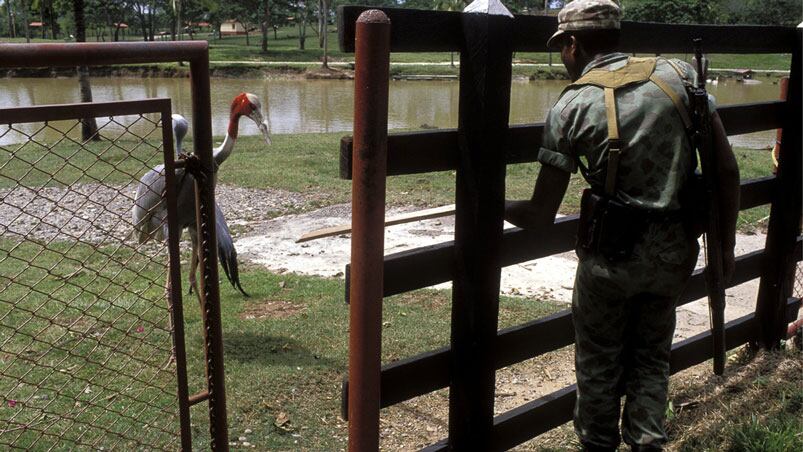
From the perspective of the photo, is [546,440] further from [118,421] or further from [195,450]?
[118,421]

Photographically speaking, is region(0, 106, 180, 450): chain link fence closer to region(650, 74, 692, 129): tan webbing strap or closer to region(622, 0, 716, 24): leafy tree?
region(650, 74, 692, 129): tan webbing strap

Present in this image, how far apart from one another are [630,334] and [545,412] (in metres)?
0.68

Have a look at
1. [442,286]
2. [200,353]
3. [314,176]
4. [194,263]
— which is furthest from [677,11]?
[200,353]

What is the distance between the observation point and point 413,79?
45.1 m

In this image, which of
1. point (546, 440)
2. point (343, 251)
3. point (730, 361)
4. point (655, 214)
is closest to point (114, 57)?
point (655, 214)

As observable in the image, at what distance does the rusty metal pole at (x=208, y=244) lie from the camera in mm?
2471

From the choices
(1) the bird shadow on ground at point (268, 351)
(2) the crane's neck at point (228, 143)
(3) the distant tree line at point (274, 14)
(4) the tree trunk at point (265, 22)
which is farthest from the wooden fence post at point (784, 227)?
(4) the tree trunk at point (265, 22)

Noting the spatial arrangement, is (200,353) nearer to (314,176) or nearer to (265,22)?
(314,176)

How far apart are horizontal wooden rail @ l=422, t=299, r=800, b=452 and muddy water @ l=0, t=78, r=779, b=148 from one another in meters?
16.3

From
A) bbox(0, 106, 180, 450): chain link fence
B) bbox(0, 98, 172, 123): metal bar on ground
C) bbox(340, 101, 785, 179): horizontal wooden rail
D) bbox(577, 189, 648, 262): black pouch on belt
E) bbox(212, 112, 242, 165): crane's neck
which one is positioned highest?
bbox(0, 98, 172, 123): metal bar on ground

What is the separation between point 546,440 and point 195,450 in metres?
1.80

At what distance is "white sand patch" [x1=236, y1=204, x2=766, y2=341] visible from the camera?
6.26 m

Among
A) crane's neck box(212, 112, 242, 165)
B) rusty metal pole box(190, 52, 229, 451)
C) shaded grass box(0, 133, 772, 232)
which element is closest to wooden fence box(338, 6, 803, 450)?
rusty metal pole box(190, 52, 229, 451)

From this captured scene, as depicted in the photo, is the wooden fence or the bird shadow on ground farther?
the bird shadow on ground
